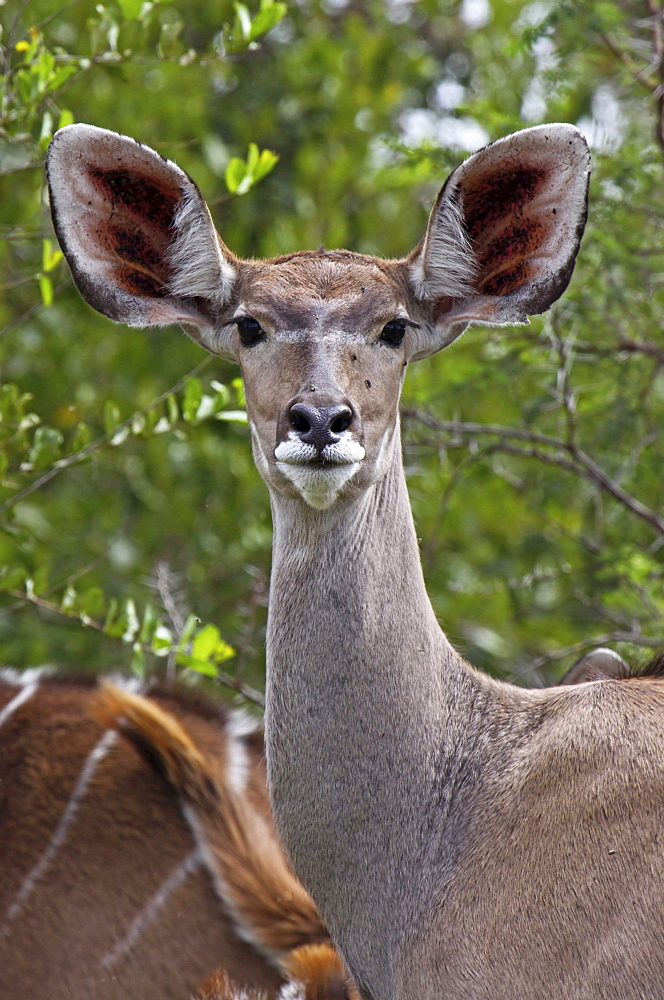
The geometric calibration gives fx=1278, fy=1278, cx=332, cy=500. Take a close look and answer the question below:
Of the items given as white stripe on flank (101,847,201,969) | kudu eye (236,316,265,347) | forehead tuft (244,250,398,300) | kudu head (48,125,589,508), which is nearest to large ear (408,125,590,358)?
kudu head (48,125,589,508)

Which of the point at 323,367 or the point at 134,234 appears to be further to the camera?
the point at 134,234

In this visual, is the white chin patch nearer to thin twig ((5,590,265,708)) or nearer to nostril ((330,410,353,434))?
nostril ((330,410,353,434))

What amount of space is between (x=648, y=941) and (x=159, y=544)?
4267 mm

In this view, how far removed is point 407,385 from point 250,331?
204 cm

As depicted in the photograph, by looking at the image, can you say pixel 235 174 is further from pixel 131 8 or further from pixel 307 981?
A: pixel 307 981

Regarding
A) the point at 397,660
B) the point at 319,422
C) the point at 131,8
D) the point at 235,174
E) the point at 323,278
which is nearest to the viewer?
the point at 319,422

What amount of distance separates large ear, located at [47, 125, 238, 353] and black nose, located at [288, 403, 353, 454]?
24.4 inches

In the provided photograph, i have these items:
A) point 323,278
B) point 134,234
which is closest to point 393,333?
point 323,278

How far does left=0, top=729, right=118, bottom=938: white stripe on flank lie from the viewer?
3432 mm

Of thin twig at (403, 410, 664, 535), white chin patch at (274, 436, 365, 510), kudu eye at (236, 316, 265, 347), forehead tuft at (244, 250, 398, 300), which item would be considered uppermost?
forehead tuft at (244, 250, 398, 300)

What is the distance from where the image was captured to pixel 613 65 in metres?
6.51

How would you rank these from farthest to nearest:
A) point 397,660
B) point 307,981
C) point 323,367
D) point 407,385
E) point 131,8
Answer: point 407,385, point 131,8, point 307,981, point 397,660, point 323,367

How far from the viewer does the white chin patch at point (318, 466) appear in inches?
99.8

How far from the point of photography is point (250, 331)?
2.89m
